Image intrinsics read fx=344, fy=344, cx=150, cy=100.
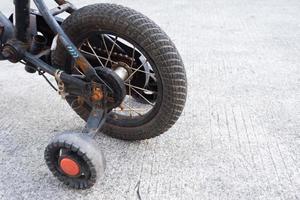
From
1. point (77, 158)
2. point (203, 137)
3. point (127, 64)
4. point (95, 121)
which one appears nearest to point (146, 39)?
point (127, 64)

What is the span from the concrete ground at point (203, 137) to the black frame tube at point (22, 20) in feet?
1.66

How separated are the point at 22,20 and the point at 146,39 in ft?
1.87

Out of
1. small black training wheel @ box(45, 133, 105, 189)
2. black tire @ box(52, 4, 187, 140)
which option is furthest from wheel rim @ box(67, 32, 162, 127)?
small black training wheel @ box(45, 133, 105, 189)

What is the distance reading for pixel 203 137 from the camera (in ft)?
5.68

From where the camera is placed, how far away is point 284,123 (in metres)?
1.82

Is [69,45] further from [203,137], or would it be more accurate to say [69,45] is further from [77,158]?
[203,137]

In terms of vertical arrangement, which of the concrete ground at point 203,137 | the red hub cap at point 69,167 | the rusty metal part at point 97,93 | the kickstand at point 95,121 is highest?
the rusty metal part at point 97,93

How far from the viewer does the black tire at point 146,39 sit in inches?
52.8

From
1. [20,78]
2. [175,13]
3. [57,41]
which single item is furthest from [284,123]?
[175,13]

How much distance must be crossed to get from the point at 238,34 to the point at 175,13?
78 cm

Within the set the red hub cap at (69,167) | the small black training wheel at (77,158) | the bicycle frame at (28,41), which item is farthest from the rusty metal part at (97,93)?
the red hub cap at (69,167)

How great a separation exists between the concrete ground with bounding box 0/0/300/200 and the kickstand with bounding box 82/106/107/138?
233 mm

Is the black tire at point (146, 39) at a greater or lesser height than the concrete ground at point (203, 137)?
greater

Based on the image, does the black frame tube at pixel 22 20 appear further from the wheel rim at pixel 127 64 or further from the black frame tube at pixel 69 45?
the wheel rim at pixel 127 64
